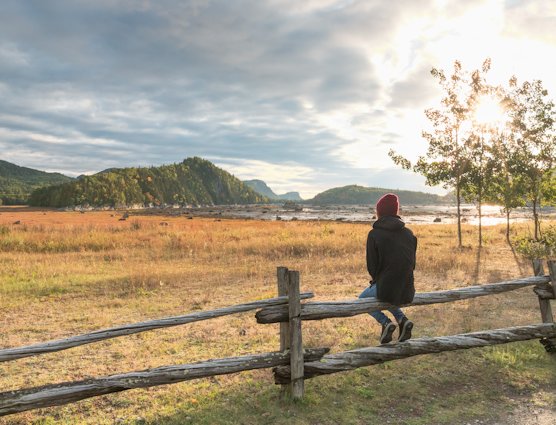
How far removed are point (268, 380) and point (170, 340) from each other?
2.99m

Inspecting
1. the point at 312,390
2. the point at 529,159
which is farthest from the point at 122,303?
the point at 529,159

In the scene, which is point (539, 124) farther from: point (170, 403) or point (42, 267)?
point (42, 267)

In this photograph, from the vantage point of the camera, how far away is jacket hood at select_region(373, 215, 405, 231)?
5.43 m

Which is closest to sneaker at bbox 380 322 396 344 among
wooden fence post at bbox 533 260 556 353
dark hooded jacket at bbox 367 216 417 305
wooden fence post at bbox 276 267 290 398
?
dark hooded jacket at bbox 367 216 417 305

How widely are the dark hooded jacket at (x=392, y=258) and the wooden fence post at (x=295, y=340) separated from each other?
3.90 feet

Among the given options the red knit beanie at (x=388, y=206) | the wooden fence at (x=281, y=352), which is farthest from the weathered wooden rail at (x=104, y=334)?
the red knit beanie at (x=388, y=206)

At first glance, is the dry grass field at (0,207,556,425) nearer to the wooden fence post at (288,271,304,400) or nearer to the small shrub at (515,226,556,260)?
the wooden fence post at (288,271,304,400)

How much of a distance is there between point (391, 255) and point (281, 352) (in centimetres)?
209

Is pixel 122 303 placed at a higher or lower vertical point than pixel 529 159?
lower

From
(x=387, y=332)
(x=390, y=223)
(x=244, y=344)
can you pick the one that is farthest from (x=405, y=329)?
(x=244, y=344)

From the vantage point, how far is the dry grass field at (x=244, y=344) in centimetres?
527

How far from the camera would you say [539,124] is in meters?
20.9

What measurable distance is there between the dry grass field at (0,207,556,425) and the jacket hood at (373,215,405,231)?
99.2 inches

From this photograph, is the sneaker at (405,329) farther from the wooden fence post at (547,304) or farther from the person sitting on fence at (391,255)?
the wooden fence post at (547,304)
